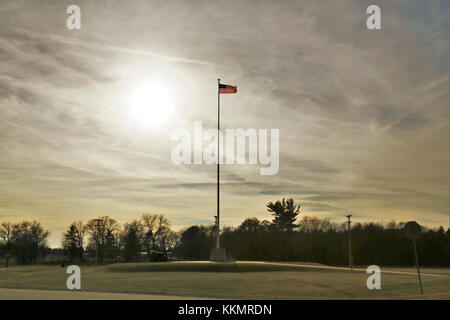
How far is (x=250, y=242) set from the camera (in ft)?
243

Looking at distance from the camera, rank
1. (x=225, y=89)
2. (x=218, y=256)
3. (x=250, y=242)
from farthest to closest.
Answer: (x=250, y=242) → (x=225, y=89) → (x=218, y=256)

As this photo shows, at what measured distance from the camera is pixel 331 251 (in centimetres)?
7100

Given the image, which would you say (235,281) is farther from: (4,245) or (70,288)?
(4,245)

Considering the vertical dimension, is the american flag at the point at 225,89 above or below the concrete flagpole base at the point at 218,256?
above

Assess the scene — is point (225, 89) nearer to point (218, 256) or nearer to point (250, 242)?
point (218, 256)

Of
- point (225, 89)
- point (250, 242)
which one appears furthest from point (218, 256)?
point (250, 242)

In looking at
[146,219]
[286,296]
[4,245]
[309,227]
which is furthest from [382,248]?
[4,245]

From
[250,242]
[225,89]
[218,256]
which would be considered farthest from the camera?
[250,242]

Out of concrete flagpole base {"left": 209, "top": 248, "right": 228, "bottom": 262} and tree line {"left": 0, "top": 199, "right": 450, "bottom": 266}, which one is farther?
tree line {"left": 0, "top": 199, "right": 450, "bottom": 266}

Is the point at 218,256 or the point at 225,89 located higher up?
the point at 225,89

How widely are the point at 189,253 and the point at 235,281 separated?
68.7 metres

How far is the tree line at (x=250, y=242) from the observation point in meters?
67.4

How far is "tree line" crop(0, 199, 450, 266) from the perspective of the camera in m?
67.4

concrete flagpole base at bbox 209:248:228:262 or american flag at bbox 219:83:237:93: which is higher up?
american flag at bbox 219:83:237:93
